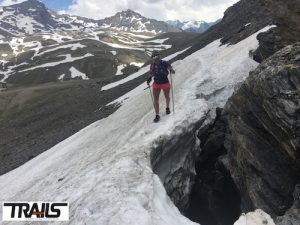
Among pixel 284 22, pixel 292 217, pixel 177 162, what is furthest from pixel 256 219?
pixel 284 22

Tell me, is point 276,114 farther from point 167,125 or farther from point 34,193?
point 34,193

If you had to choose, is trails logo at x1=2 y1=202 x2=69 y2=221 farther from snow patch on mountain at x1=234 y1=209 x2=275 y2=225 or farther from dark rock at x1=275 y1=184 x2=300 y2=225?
A: dark rock at x1=275 y1=184 x2=300 y2=225

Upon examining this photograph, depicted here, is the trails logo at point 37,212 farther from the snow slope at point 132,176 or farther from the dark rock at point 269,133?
the dark rock at point 269,133

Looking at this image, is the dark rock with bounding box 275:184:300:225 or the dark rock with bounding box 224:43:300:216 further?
the dark rock with bounding box 224:43:300:216

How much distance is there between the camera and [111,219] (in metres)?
12.3

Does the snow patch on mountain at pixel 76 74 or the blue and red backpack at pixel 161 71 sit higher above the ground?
the blue and red backpack at pixel 161 71

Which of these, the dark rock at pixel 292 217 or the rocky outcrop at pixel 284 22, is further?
the rocky outcrop at pixel 284 22

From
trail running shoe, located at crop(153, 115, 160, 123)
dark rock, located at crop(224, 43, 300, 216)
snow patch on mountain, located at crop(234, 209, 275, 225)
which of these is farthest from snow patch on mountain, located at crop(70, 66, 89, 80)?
snow patch on mountain, located at crop(234, 209, 275, 225)

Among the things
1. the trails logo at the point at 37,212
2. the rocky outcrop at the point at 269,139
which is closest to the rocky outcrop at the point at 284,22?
the rocky outcrop at the point at 269,139

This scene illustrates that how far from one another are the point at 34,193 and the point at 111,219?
971 centimetres

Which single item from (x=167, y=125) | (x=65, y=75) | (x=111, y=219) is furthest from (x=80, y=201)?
(x=65, y=75)

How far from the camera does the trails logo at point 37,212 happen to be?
1405 centimetres

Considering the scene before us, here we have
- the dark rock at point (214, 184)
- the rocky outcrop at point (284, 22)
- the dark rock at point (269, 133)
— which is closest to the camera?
the dark rock at point (269, 133)

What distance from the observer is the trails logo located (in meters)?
14.0
